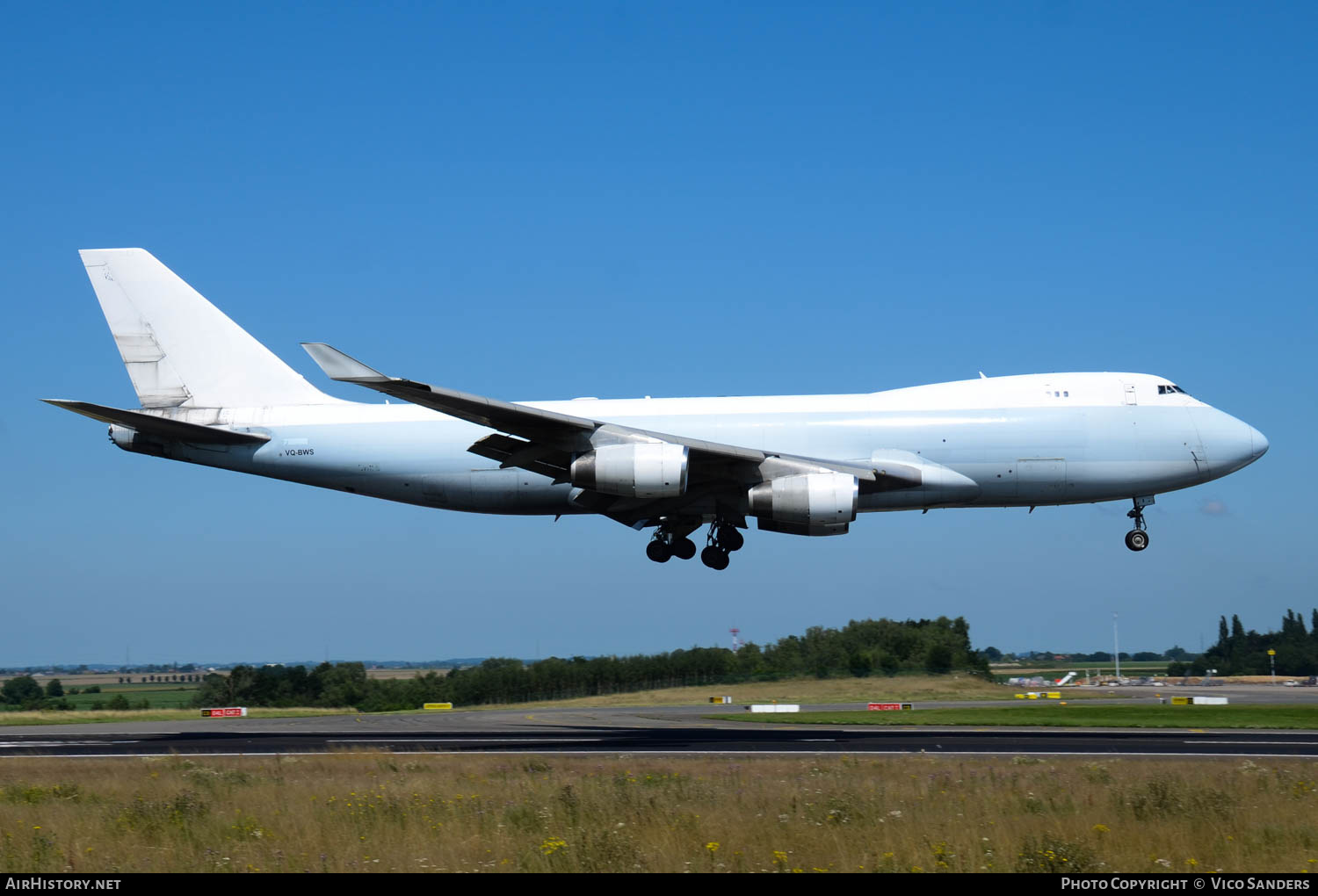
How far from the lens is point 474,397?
26812mm

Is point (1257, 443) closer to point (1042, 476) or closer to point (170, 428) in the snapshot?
point (1042, 476)

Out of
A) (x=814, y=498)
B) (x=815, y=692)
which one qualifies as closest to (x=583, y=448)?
(x=814, y=498)

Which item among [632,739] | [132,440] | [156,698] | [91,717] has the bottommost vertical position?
[156,698]

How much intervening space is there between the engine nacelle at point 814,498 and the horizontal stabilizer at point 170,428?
611 inches

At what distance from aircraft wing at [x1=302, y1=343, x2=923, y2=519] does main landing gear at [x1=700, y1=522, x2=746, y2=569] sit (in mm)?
2389

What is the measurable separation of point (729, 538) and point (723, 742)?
26.6 feet

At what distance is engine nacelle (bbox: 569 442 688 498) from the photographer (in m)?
28.4

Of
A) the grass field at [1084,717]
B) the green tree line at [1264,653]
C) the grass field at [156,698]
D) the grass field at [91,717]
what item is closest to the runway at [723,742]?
the grass field at [1084,717]

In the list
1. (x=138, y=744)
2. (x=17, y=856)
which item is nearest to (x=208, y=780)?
(x=17, y=856)

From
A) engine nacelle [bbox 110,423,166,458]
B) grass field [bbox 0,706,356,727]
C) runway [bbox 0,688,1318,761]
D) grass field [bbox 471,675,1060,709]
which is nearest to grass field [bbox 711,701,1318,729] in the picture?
runway [bbox 0,688,1318,761]

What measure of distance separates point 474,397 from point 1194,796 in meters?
17.2

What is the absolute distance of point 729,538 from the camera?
3406cm
